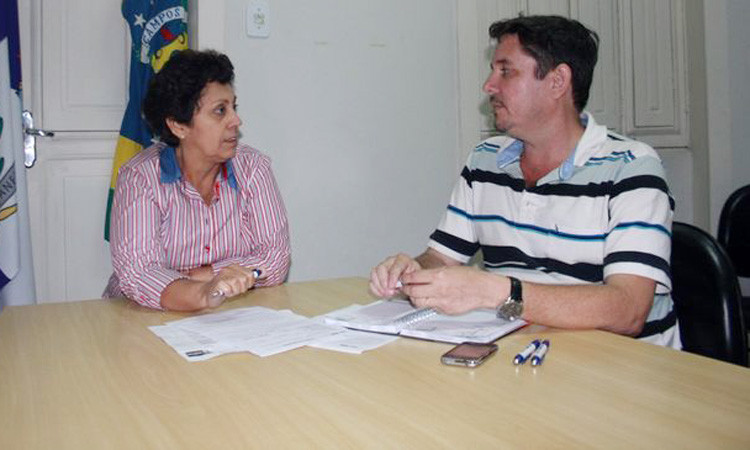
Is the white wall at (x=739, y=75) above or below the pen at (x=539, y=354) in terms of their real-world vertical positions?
above

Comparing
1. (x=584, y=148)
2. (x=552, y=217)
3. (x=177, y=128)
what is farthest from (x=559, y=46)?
(x=177, y=128)

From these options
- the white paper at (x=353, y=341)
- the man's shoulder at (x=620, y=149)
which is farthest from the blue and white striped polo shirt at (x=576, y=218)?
the white paper at (x=353, y=341)

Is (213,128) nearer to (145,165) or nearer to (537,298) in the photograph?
(145,165)

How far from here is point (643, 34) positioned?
353 cm

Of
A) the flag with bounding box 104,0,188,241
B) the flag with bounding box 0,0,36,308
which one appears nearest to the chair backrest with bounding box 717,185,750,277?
the flag with bounding box 104,0,188,241

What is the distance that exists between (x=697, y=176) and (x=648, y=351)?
2.88 metres

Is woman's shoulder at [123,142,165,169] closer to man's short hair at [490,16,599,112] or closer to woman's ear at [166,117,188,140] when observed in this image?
Result: woman's ear at [166,117,188,140]

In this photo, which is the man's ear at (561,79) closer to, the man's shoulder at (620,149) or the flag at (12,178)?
the man's shoulder at (620,149)

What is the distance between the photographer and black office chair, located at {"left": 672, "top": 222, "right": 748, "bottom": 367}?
4.18ft

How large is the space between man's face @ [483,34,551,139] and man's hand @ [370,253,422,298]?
507 mm

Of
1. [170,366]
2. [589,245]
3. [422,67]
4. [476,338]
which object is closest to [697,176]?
[422,67]

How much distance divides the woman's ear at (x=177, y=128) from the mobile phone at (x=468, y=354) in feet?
4.30

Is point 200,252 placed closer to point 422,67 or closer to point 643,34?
point 422,67

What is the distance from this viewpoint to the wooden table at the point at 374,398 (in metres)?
0.77
